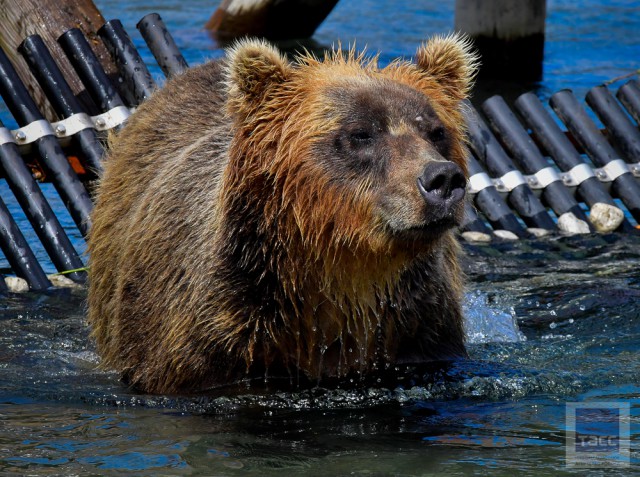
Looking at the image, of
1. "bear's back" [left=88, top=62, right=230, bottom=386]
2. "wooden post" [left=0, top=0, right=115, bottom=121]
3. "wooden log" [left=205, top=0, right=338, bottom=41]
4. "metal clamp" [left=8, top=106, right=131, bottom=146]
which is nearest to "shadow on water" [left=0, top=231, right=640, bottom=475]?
"bear's back" [left=88, top=62, right=230, bottom=386]

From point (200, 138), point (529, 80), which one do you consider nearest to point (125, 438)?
point (200, 138)

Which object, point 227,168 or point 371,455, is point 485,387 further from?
point 227,168

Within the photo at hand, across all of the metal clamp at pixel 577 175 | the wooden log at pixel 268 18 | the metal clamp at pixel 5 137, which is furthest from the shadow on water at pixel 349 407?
the wooden log at pixel 268 18

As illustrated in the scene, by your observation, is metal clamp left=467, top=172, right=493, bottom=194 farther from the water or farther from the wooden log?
the wooden log

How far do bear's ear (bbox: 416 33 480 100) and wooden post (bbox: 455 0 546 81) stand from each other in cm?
862

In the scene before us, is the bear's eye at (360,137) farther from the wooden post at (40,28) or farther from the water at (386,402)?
the wooden post at (40,28)

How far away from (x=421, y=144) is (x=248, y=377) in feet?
4.89

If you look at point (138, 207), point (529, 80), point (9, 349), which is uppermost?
point (529, 80)

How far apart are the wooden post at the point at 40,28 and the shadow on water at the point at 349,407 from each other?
7.73 feet

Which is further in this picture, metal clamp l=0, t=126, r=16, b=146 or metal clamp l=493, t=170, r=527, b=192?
metal clamp l=493, t=170, r=527, b=192

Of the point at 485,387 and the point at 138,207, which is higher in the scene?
the point at 138,207

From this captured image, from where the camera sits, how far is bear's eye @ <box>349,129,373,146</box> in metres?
5.30

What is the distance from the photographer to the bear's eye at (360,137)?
5305 mm

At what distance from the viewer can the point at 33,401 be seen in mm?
6043
